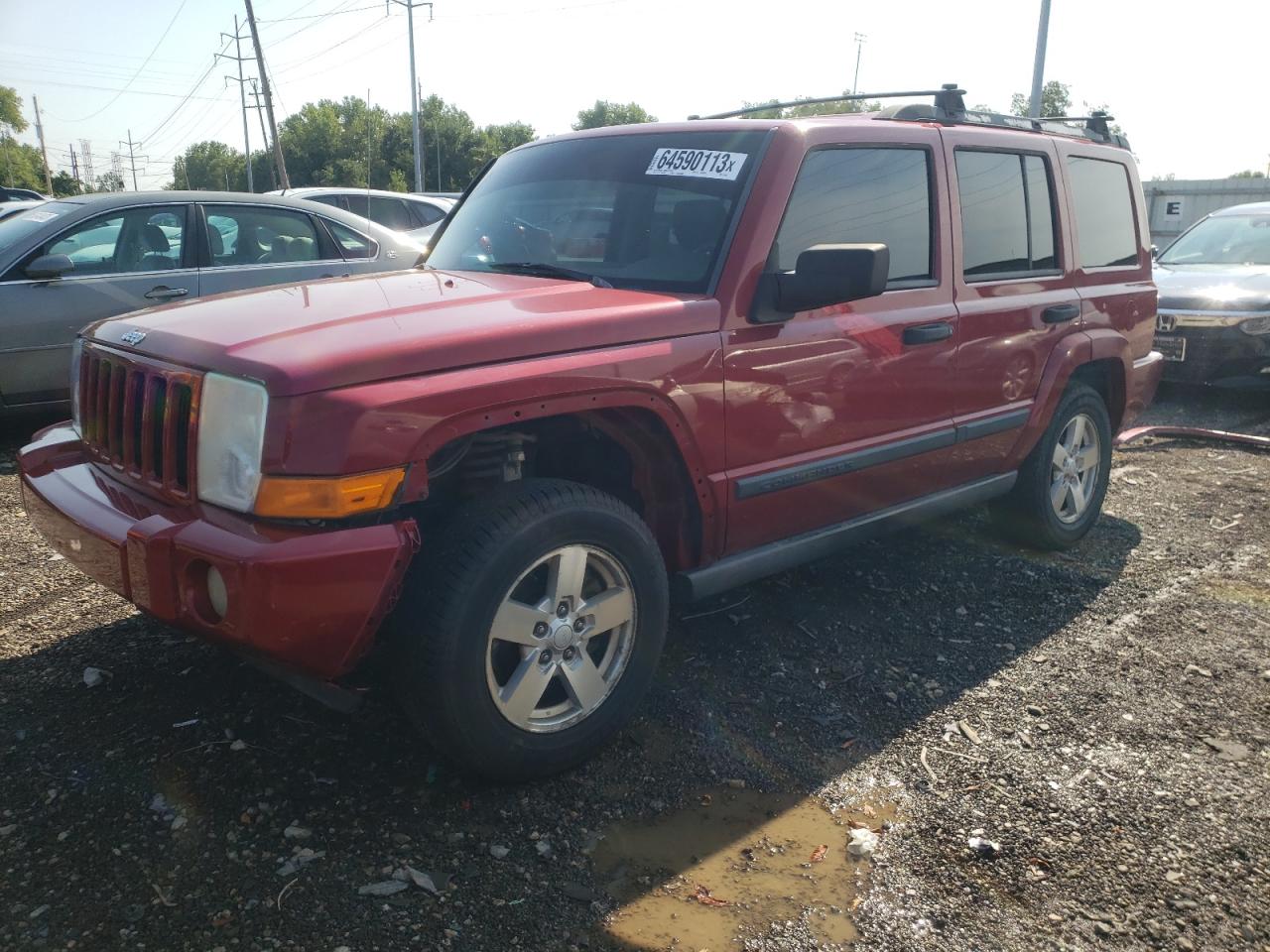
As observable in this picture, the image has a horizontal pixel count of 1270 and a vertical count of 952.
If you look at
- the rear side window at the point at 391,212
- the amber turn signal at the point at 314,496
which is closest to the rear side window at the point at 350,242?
the rear side window at the point at 391,212

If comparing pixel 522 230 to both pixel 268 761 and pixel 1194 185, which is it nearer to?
pixel 268 761

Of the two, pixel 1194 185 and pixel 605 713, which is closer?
pixel 605 713

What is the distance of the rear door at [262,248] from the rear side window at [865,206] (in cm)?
428

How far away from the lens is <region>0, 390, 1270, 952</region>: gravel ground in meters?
2.32

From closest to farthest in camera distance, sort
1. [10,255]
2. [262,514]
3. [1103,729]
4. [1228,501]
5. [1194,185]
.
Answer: [262,514] → [1103,729] → [1228,501] → [10,255] → [1194,185]

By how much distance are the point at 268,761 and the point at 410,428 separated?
116cm

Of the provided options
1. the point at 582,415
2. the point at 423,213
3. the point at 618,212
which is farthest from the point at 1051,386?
the point at 423,213

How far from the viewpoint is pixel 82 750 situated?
2.92 meters

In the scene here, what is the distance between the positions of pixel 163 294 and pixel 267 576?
483 cm

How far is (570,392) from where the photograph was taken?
270 centimetres

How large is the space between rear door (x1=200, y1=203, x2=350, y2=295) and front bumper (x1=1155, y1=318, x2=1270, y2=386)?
652cm

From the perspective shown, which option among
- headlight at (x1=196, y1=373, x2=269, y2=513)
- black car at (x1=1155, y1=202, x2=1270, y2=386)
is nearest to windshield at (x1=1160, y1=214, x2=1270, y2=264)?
black car at (x1=1155, y1=202, x2=1270, y2=386)

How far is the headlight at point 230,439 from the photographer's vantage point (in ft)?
7.84

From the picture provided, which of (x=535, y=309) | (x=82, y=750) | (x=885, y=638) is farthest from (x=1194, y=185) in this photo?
(x=82, y=750)
